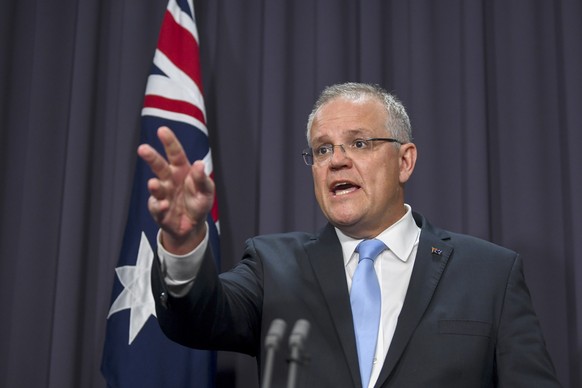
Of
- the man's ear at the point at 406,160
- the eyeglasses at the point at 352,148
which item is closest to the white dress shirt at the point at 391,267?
the man's ear at the point at 406,160

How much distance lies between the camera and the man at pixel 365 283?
5.87 feet

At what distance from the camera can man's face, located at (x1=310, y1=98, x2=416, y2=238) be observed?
7.09 feet

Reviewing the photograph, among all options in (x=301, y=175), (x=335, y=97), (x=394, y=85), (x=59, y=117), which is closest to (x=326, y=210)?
(x=335, y=97)

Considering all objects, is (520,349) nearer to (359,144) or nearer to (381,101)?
(359,144)

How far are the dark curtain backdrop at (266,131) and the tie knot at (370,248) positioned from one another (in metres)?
0.77

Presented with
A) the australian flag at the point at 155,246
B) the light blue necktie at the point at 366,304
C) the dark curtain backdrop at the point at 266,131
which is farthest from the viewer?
the dark curtain backdrop at the point at 266,131

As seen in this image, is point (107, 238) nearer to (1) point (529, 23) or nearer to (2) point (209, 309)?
(2) point (209, 309)

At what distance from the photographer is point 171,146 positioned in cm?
138

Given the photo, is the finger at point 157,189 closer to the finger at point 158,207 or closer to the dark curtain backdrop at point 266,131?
the finger at point 158,207

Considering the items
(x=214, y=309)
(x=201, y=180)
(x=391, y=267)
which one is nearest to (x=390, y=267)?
(x=391, y=267)

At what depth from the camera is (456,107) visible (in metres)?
2.93

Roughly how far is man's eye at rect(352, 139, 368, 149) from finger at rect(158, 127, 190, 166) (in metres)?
0.91

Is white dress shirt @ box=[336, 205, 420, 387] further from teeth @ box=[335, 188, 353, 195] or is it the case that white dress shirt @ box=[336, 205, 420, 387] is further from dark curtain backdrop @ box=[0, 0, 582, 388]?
dark curtain backdrop @ box=[0, 0, 582, 388]

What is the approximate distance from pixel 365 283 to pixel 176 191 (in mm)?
772
